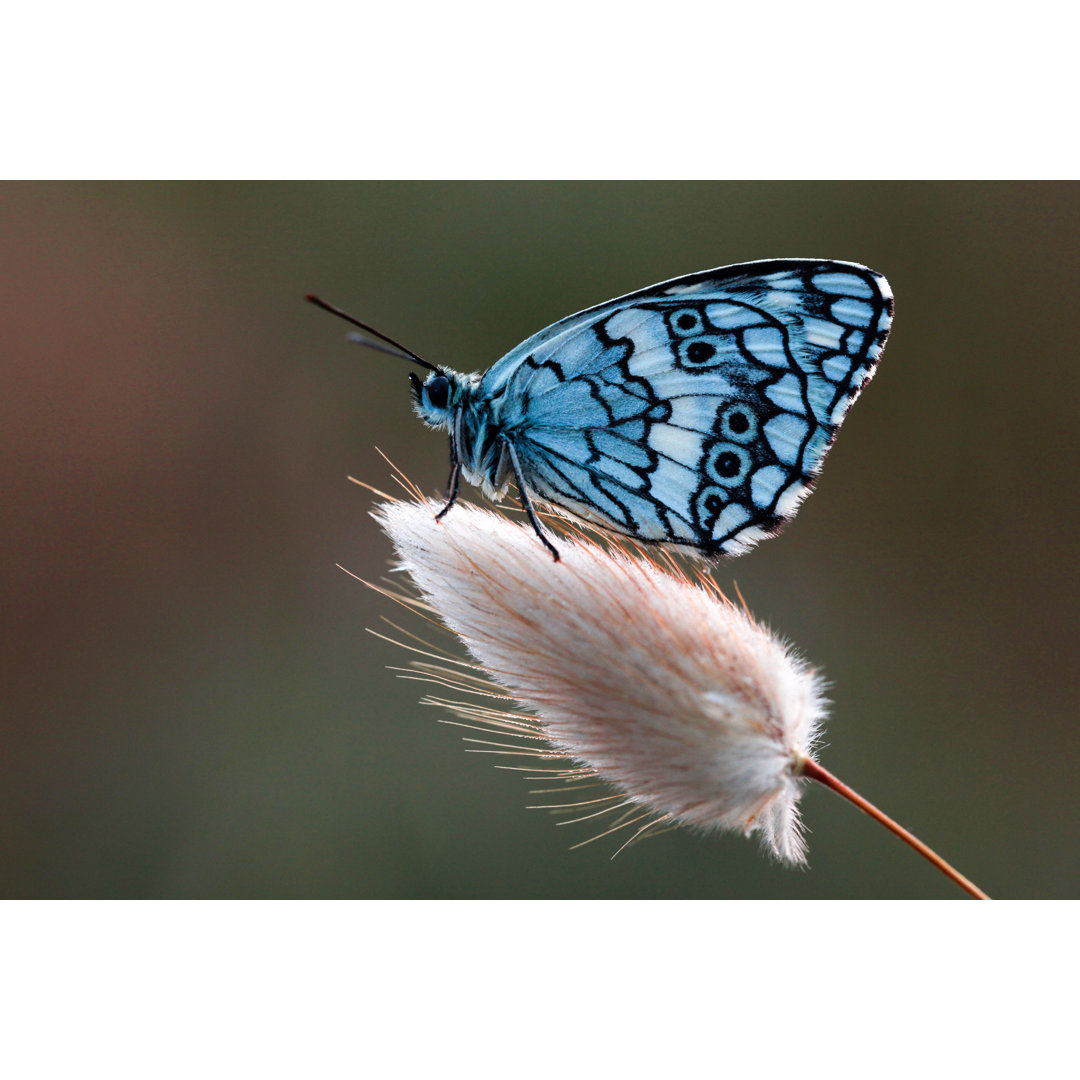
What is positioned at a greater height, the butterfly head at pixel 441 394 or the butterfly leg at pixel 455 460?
the butterfly head at pixel 441 394

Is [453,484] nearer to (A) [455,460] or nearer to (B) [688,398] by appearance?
(A) [455,460]

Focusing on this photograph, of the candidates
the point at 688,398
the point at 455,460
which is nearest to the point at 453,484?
the point at 455,460

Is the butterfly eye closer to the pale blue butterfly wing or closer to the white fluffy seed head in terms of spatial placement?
the pale blue butterfly wing

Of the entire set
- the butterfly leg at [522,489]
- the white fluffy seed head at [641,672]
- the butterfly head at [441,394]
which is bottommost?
the white fluffy seed head at [641,672]

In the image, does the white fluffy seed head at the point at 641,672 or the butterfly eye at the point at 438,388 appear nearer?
the white fluffy seed head at the point at 641,672

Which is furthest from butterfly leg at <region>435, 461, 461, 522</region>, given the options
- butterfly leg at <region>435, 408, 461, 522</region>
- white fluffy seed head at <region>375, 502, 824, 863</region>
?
white fluffy seed head at <region>375, 502, 824, 863</region>

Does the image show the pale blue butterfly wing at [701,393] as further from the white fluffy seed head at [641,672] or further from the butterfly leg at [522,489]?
the white fluffy seed head at [641,672]

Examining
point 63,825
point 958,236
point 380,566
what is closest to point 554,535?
point 380,566

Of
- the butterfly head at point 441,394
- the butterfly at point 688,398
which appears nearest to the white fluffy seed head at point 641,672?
the butterfly at point 688,398
